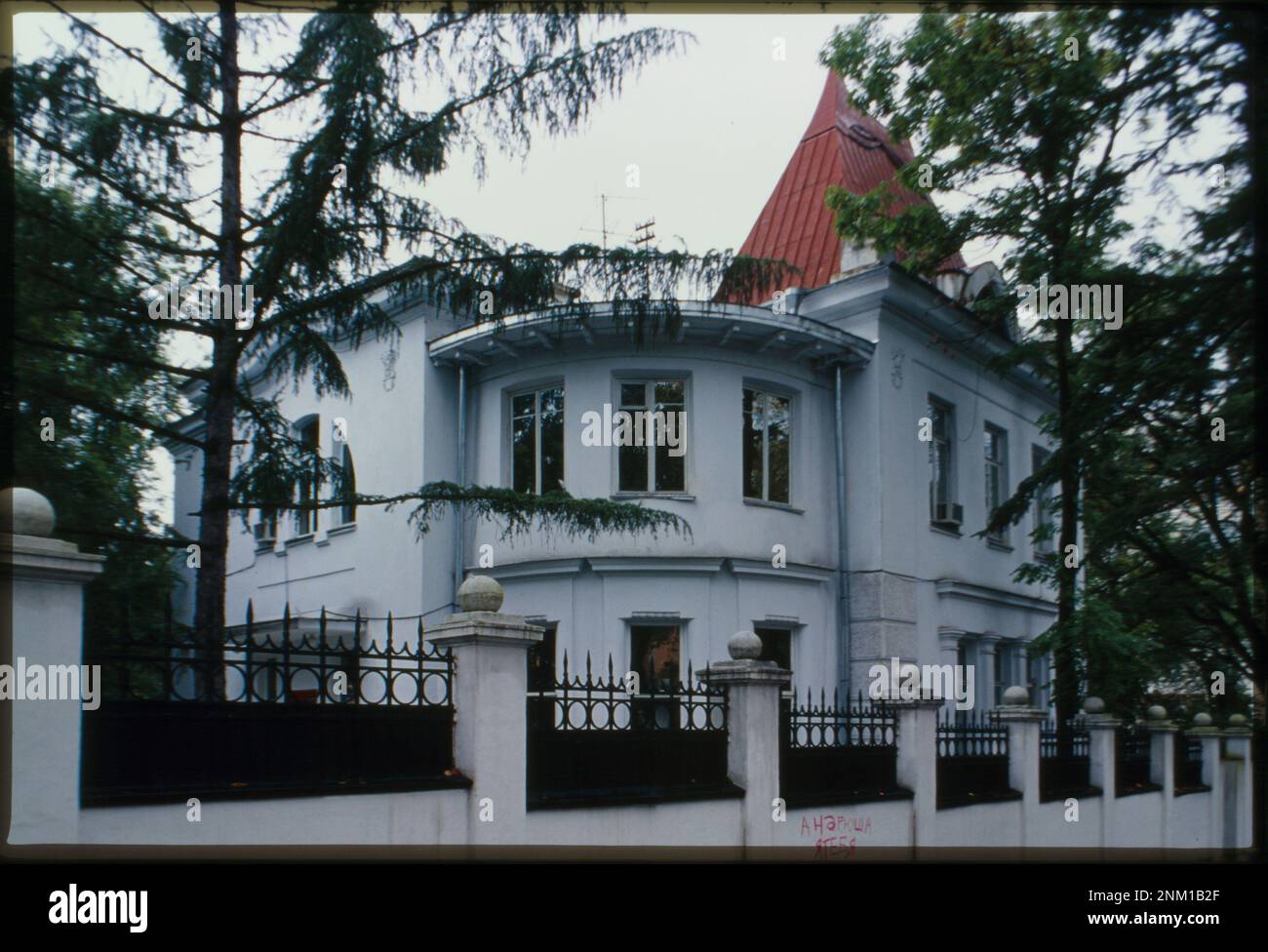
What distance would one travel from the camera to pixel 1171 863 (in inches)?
257

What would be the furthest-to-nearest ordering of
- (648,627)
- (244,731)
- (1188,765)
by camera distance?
1. (1188,765)
2. (648,627)
3. (244,731)

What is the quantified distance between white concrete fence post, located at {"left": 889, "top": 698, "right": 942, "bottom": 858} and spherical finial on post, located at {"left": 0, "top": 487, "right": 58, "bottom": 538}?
700 cm

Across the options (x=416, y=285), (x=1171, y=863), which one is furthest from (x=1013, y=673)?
(x=416, y=285)

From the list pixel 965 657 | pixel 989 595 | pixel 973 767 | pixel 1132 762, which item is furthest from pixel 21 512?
pixel 989 595

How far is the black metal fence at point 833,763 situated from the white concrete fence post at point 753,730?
27cm

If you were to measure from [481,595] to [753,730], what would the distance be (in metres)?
2.56

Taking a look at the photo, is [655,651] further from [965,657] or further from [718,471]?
[965,657]

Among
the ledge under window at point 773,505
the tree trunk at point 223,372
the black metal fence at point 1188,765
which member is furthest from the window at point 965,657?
the tree trunk at point 223,372

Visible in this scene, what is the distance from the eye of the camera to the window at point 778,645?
14742mm

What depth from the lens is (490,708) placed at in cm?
628

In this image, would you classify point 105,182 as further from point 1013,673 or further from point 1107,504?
point 1013,673

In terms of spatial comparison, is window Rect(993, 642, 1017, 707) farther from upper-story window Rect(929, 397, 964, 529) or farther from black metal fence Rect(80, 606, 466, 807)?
black metal fence Rect(80, 606, 466, 807)

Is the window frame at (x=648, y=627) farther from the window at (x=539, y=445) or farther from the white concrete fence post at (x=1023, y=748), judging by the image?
the white concrete fence post at (x=1023, y=748)
